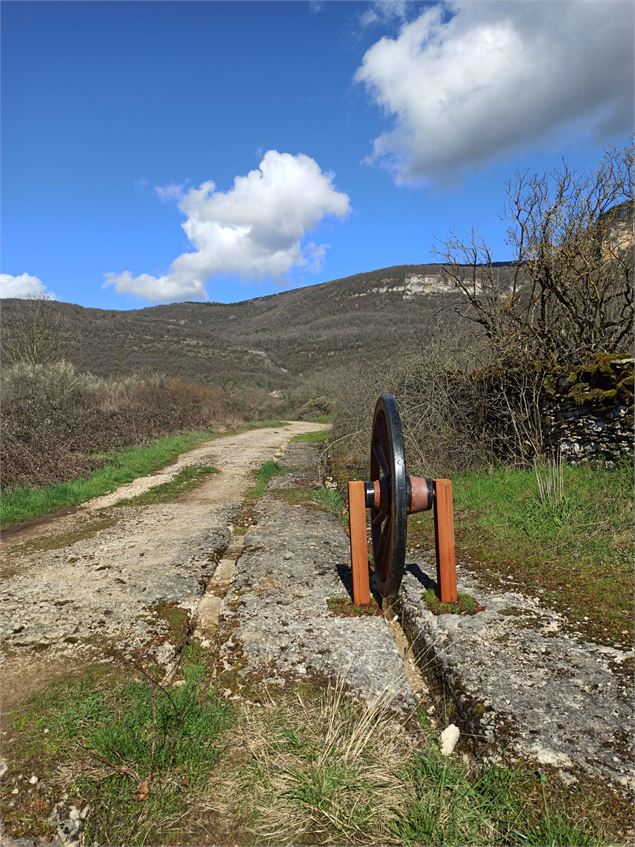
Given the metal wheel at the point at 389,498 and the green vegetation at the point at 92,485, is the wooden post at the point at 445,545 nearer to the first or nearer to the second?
the metal wheel at the point at 389,498

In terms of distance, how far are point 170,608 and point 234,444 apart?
39.4 feet

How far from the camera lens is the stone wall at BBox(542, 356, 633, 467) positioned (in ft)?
20.2

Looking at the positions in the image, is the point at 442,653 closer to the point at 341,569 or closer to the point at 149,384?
the point at 341,569

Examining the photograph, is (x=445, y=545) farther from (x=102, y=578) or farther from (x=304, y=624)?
(x=102, y=578)

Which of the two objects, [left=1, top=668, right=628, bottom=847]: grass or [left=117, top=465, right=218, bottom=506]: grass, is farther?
[left=117, top=465, right=218, bottom=506]: grass

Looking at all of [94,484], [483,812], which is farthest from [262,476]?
[483,812]

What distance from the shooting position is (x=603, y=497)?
536 cm

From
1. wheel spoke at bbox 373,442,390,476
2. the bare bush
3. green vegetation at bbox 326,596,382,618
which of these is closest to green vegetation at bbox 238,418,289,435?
the bare bush

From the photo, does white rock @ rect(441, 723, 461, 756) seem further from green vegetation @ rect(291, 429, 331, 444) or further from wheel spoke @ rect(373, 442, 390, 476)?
green vegetation @ rect(291, 429, 331, 444)

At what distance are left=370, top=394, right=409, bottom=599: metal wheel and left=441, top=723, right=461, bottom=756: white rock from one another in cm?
108

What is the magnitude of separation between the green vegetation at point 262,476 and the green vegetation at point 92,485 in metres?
2.60

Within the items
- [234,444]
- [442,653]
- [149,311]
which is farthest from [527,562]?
[149,311]

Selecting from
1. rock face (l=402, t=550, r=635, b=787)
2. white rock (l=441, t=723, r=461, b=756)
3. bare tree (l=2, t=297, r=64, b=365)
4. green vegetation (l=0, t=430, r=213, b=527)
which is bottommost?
white rock (l=441, t=723, r=461, b=756)

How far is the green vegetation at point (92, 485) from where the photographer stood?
7.57 m
